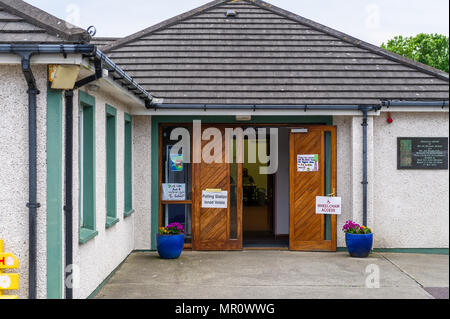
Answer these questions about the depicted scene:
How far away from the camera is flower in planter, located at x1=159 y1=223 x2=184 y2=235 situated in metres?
9.34

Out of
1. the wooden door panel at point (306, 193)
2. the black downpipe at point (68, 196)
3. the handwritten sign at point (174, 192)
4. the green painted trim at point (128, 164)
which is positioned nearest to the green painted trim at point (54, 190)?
the black downpipe at point (68, 196)

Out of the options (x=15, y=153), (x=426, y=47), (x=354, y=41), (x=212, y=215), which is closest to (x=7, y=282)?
(x=15, y=153)

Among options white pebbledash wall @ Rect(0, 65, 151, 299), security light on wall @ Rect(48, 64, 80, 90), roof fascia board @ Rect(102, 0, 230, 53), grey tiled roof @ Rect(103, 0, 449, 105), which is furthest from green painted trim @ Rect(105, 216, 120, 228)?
roof fascia board @ Rect(102, 0, 230, 53)

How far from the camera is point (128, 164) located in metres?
9.73

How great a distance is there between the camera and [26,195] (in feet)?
17.4

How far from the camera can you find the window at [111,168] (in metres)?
8.21

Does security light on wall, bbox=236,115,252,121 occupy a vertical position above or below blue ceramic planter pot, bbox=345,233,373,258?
above

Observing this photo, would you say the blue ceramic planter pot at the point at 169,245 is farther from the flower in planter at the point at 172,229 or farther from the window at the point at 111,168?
the window at the point at 111,168

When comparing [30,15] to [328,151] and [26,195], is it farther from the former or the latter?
[328,151]

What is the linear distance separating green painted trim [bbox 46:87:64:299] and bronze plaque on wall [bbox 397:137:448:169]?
7009 millimetres

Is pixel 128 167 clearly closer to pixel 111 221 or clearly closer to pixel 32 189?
pixel 111 221

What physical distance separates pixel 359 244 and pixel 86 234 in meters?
5.26

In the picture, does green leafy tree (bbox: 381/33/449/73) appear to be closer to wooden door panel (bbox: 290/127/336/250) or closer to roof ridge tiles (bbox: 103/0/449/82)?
roof ridge tiles (bbox: 103/0/449/82)
